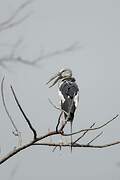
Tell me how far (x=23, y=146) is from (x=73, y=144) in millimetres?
106

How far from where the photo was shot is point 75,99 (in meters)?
1.15

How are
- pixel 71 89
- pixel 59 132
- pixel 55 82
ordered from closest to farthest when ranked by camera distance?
pixel 59 132
pixel 71 89
pixel 55 82

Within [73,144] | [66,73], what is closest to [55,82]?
[66,73]

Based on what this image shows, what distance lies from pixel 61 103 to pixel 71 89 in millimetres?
64

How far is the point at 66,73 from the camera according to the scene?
1224 millimetres

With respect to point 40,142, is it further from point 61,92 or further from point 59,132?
point 61,92

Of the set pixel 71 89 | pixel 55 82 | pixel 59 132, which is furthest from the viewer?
pixel 55 82

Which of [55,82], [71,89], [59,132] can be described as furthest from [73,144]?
[55,82]

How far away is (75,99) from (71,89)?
0.13 ft

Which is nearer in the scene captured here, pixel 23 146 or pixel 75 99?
pixel 23 146

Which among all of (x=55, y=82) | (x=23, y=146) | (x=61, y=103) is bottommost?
(x=23, y=146)

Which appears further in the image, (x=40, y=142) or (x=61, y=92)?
(x=61, y=92)

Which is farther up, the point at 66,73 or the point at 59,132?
the point at 66,73

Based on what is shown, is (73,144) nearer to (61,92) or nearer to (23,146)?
(23,146)
